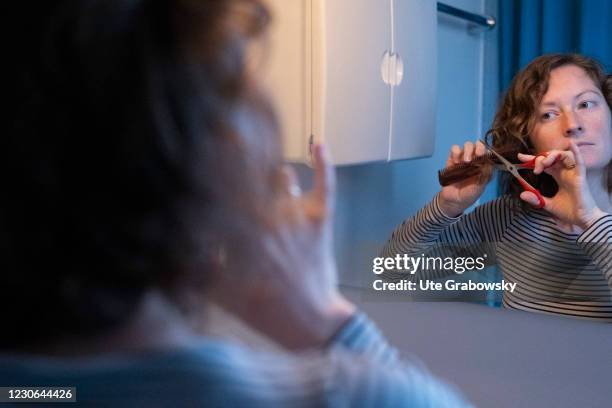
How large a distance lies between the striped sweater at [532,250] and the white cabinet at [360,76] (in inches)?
6.2

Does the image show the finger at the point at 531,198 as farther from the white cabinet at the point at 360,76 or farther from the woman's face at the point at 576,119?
the white cabinet at the point at 360,76

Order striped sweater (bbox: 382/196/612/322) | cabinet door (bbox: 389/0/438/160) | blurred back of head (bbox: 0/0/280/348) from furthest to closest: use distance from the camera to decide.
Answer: cabinet door (bbox: 389/0/438/160), striped sweater (bbox: 382/196/612/322), blurred back of head (bbox: 0/0/280/348)

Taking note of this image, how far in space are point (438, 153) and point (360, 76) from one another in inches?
7.0

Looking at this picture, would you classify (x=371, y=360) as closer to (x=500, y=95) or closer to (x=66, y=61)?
(x=66, y=61)

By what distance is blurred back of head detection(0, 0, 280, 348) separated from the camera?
17 centimetres

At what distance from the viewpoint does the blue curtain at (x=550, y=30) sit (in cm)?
86

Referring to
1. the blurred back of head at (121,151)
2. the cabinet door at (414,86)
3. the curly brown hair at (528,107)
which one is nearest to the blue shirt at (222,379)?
the blurred back of head at (121,151)

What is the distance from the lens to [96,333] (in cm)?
20

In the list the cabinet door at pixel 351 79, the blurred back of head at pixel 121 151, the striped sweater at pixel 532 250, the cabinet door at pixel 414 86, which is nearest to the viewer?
the blurred back of head at pixel 121 151

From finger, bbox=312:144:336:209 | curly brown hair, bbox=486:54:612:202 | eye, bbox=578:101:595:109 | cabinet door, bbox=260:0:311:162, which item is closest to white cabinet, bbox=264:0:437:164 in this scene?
cabinet door, bbox=260:0:311:162

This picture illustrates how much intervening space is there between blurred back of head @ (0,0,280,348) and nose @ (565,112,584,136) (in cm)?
68

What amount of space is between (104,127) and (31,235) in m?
0.04

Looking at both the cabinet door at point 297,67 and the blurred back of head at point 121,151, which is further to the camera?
the cabinet door at point 297,67

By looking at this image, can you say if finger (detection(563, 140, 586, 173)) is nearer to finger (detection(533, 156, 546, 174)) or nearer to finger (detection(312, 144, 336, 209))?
finger (detection(533, 156, 546, 174))
